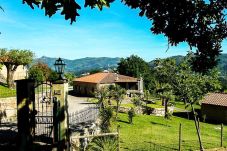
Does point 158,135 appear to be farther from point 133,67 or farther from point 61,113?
point 133,67

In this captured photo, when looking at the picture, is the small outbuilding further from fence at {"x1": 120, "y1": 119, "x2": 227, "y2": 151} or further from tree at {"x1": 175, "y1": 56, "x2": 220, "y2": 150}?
tree at {"x1": 175, "y1": 56, "x2": 220, "y2": 150}

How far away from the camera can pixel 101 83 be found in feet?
205

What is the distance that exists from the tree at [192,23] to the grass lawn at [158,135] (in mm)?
13330

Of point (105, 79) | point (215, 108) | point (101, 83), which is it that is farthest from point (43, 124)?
point (105, 79)

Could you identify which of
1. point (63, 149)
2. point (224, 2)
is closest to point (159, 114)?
point (63, 149)

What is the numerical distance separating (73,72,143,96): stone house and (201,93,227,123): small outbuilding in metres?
16.4

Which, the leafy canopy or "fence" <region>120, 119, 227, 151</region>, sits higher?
the leafy canopy

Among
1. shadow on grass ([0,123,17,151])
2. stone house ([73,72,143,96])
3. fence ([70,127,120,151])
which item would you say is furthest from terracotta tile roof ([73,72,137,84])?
fence ([70,127,120,151])

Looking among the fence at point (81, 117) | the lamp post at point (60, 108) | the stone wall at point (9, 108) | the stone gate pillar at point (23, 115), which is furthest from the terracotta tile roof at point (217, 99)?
the stone gate pillar at point (23, 115)

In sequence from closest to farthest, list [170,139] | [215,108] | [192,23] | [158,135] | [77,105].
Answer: [192,23] → [170,139] → [158,135] → [77,105] → [215,108]

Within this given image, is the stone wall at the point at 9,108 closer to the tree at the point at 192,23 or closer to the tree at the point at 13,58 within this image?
the tree at the point at 13,58

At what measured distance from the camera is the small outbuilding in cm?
4402

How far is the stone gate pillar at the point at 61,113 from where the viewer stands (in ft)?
44.8

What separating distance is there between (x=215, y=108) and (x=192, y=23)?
37443 millimetres
